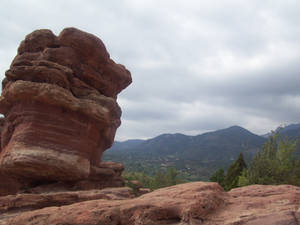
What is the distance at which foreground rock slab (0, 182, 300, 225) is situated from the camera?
202 inches

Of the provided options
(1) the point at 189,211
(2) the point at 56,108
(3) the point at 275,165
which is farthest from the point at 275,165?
(2) the point at 56,108

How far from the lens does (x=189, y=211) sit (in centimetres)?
552

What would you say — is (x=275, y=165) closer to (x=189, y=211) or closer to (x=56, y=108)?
(x=189, y=211)

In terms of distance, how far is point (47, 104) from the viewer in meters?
14.2

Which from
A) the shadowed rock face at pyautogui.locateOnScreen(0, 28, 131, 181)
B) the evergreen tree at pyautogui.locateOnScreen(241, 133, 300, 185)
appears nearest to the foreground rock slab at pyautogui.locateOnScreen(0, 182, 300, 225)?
the shadowed rock face at pyautogui.locateOnScreen(0, 28, 131, 181)

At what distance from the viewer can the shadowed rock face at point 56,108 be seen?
520 inches

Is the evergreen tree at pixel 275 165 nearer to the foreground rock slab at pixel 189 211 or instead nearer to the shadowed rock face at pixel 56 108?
Answer: the foreground rock slab at pixel 189 211

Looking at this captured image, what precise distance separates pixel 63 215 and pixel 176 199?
135 inches

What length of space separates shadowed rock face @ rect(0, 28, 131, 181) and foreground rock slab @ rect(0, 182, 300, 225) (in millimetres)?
7018

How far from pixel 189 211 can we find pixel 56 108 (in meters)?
11.9

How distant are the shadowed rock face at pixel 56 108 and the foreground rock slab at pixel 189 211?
23.0 ft

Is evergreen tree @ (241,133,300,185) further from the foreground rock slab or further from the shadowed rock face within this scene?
the shadowed rock face

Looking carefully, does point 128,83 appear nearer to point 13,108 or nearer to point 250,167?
point 13,108

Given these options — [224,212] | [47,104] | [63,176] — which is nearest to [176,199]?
[224,212]
